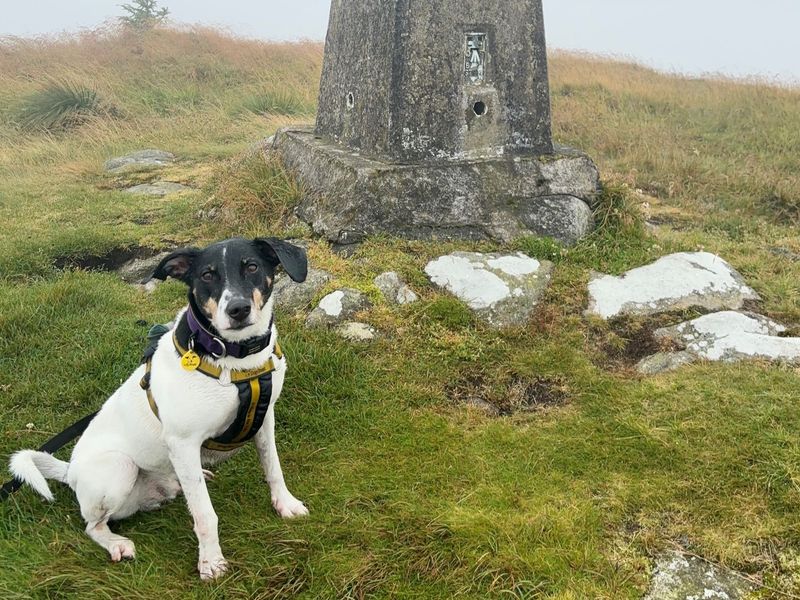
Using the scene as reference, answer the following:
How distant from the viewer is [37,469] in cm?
316

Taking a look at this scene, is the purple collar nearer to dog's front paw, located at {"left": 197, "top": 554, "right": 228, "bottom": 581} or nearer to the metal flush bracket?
dog's front paw, located at {"left": 197, "top": 554, "right": 228, "bottom": 581}

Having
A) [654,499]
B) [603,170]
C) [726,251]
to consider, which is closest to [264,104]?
[603,170]

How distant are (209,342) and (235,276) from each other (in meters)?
0.31

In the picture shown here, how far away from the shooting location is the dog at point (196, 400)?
2.91 metres

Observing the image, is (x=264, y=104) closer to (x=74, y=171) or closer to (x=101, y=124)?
(x=101, y=124)

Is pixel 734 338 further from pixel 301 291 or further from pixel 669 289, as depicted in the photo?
pixel 301 291

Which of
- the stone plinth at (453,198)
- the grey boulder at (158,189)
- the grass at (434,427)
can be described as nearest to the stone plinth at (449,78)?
the stone plinth at (453,198)

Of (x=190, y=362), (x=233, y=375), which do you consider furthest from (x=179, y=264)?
(x=233, y=375)

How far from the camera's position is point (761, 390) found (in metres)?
4.18

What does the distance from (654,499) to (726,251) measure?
3.90 metres

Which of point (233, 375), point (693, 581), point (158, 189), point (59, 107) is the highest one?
point (59, 107)

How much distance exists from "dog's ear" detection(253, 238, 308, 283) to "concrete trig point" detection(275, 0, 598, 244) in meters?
2.74

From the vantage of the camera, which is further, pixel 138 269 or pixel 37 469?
pixel 138 269

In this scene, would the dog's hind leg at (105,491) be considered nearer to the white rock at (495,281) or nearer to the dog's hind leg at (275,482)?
the dog's hind leg at (275,482)
